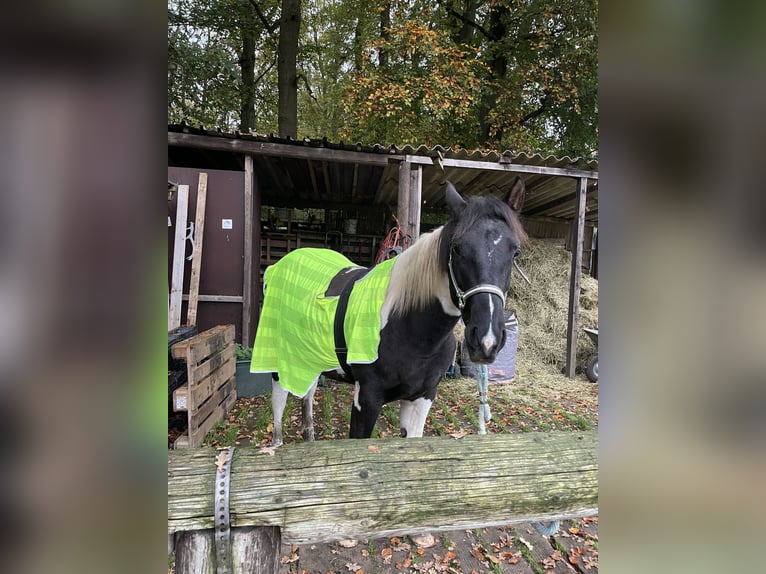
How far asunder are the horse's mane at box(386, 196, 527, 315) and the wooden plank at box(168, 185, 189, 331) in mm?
3516

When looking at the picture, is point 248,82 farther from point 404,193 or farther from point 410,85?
point 404,193

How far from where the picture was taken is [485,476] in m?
1.16

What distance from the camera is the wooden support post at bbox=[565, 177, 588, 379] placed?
17.5ft

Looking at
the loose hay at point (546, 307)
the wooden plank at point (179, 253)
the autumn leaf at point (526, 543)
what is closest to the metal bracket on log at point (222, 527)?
the autumn leaf at point (526, 543)

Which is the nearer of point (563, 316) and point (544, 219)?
point (563, 316)

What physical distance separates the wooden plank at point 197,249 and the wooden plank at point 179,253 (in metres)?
0.14

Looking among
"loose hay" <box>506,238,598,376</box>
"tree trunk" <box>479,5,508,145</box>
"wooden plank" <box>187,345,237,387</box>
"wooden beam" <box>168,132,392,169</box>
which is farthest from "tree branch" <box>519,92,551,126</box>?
"wooden plank" <box>187,345,237,387</box>

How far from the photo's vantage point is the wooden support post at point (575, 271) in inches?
210

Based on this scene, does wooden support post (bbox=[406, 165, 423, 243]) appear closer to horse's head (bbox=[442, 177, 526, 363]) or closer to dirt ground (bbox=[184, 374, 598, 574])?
dirt ground (bbox=[184, 374, 598, 574])

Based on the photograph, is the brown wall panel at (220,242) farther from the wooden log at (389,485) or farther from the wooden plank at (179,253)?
the wooden log at (389,485)
